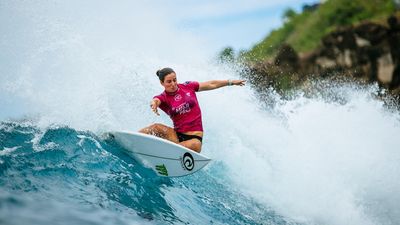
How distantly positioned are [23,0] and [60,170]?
21.8 ft

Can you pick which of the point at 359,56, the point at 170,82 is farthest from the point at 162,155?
the point at 359,56

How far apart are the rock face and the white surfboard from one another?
17871 mm

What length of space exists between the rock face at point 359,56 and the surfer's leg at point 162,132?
17.6 meters

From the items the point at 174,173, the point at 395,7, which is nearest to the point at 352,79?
the point at 395,7

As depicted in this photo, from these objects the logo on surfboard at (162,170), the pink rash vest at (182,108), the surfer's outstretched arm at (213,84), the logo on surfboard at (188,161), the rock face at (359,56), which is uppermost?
the rock face at (359,56)

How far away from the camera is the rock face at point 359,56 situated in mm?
27719

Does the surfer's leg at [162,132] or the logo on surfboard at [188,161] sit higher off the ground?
the surfer's leg at [162,132]

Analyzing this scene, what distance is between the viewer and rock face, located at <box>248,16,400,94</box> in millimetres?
27719

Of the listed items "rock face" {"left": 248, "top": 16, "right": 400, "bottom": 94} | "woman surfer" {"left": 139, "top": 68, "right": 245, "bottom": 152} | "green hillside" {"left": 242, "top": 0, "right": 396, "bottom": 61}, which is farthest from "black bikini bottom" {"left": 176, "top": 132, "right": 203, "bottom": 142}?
"green hillside" {"left": 242, "top": 0, "right": 396, "bottom": 61}

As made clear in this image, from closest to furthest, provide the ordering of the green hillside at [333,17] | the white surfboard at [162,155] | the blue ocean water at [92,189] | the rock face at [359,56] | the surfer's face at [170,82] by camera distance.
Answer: the blue ocean water at [92,189]
the white surfboard at [162,155]
the surfer's face at [170,82]
the rock face at [359,56]
the green hillside at [333,17]

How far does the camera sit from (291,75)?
107 ft

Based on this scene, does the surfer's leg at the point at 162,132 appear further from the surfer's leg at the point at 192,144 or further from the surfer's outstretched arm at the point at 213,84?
the surfer's outstretched arm at the point at 213,84

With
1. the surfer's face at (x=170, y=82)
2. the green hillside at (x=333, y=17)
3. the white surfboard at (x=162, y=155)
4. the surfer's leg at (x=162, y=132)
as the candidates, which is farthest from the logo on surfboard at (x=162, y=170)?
the green hillside at (x=333, y=17)

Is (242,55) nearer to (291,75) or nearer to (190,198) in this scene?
(190,198)
